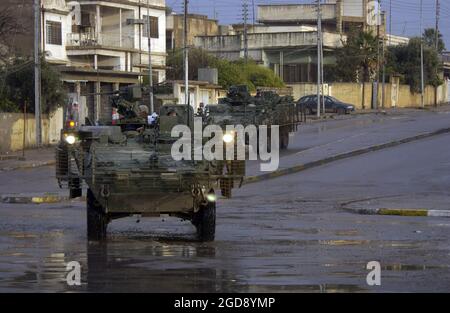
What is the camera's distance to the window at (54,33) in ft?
201

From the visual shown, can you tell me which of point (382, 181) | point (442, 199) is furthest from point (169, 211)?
point (382, 181)

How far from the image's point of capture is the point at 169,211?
50.1ft

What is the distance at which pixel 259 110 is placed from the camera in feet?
124

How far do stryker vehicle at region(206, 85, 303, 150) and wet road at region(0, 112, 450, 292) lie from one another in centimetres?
1053

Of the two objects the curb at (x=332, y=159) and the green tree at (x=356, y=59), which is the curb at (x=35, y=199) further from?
the green tree at (x=356, y=59)

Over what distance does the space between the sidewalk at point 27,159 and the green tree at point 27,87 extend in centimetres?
301

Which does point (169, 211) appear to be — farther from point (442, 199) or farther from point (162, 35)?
point (162, 35)

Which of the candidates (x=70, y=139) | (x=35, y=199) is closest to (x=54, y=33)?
(x=35, y=199)

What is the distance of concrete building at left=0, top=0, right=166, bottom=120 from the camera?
201ft

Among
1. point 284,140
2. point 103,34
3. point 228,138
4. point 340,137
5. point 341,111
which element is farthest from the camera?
point 341,111

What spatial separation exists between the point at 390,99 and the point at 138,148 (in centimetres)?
7800

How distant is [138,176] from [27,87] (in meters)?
32.5

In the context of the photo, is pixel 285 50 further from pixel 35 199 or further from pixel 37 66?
pixel 35 199

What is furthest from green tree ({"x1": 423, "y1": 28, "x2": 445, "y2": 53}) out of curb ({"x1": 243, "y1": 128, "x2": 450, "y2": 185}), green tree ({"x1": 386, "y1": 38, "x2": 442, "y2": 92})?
curb ({"x1": 243, "y1": 128, "x2": 450, "y2": 185})
